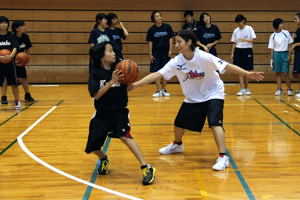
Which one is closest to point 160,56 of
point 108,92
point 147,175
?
point 108,92

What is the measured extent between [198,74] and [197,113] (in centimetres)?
48

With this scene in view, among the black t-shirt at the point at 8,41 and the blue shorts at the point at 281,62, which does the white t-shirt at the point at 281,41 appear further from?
the black t-shirt at the point at 8,41

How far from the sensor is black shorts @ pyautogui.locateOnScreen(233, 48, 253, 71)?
1033cm

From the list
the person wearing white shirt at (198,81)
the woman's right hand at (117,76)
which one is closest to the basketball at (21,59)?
the person wearing white shirt at (198,81)

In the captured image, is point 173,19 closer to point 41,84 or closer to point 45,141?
point 41,84

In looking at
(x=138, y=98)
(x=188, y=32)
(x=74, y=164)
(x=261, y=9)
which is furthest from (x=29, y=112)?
(x=261, y=9)

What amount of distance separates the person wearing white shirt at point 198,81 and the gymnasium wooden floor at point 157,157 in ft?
1.36

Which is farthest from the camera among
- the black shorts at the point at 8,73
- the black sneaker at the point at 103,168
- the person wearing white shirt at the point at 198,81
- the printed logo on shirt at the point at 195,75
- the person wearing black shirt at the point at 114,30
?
the person wearing black shirt at the point at 114,30

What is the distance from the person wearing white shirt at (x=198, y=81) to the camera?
471 centimetres

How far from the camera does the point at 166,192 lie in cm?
404

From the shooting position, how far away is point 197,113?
502cm

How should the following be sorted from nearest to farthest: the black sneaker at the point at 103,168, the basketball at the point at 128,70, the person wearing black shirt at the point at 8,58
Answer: the basketball at the point at 128,70 < the black sneaker at the point at 103,168 < the person wearing black shirt at the point at 8,58

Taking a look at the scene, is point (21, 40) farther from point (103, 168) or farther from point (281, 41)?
point (281, 41)

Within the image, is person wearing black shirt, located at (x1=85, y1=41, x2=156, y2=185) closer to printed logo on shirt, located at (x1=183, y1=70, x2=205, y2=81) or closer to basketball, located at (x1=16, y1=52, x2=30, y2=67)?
printed logo on shirt, located at (x1=183, y1=70, x2=205, y2=81)
